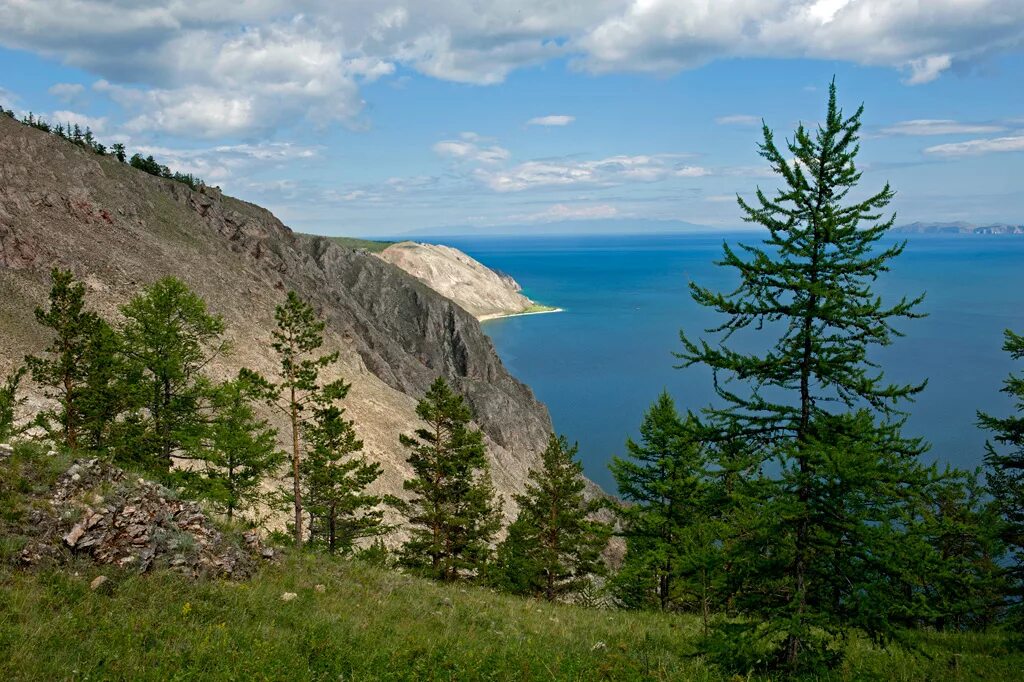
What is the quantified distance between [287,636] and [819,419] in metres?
9.26

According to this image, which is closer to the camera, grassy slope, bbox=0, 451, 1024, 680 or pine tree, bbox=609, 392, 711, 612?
grassy slope, bbox=0, 451, 1024, 680

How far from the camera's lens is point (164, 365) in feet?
72.2

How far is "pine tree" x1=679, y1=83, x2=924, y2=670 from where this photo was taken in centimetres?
967

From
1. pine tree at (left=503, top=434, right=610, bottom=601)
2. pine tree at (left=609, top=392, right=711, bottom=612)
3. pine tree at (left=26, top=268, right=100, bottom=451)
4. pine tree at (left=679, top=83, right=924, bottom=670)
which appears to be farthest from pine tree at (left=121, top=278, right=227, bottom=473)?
pine tree at (left=679, top=83, right=924, bottom=670)

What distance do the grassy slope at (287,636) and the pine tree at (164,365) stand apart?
10260 mm

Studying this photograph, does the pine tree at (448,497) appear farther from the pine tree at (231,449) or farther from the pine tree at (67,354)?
the pine tree at (67,354)

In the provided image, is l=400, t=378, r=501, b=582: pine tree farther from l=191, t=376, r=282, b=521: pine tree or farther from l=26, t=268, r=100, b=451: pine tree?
l=26, t=268, r=100, b=451: pine tree

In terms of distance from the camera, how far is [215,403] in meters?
23.6

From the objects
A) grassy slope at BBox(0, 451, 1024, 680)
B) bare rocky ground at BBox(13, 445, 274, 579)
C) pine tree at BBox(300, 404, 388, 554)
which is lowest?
pine tree at BBox(300, 404, 388, 554)

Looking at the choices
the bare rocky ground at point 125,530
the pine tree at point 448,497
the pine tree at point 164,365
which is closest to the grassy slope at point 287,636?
the bare rocky ground at point 125,530

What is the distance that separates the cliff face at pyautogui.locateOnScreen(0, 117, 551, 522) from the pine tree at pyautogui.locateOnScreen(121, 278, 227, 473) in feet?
90.1

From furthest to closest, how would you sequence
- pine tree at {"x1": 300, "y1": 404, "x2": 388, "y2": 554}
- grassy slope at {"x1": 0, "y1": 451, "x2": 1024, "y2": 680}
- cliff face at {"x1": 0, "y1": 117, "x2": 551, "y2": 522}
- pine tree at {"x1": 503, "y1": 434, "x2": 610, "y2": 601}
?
cliff face at {"x1": 0, "y1": 117, "x2": 551, "y2": 522}, pine tree at {"x1": 503, "y1": 434, "x2": 610, "y2": 601}, pine tree at {"x1": 300, "y1": 404, "x2": 388, "y2": 554}, grassy slope at {"x1": 0, "y1": 451, "x2": 1024, "y2": 680}

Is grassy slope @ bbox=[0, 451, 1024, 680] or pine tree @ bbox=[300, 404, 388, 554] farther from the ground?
grassy slope @ bbox=[0, 451, 1024, 680]

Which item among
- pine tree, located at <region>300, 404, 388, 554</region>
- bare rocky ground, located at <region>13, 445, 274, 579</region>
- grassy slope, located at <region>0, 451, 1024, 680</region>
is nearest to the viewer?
grassy slope, located at <region>0, 451, 1024, 680</region>
